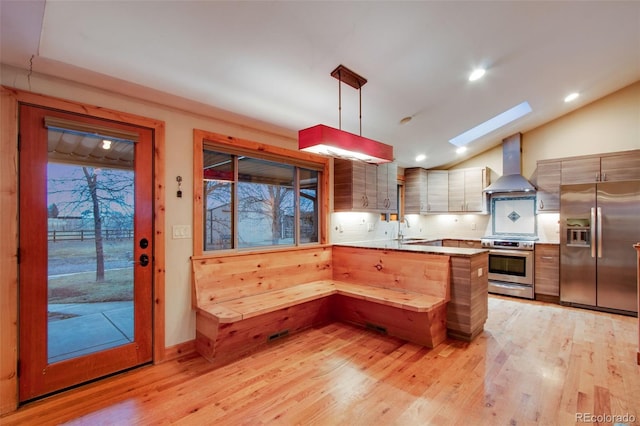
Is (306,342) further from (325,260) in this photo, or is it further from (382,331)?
(325,260)

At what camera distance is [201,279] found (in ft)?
9.62

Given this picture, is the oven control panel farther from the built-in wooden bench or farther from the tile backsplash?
the built-in wooden bench

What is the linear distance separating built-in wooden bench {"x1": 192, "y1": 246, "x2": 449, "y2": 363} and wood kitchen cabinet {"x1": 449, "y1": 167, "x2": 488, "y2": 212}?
3.15 meters

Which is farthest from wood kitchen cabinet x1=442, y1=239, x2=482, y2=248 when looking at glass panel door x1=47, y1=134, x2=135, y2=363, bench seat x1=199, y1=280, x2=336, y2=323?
glass panel door x1=47, y1=134, x2=135, y2=363

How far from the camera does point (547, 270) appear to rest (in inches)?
188

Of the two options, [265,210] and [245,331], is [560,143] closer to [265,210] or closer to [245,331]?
[265,210]

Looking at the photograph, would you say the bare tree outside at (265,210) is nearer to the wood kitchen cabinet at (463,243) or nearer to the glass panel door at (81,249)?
the glass panel door at (81,249)

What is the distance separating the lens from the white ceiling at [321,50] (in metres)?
1.83

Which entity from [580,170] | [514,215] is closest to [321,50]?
[580,170]

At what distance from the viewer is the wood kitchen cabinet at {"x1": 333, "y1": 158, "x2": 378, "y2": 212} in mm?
4301

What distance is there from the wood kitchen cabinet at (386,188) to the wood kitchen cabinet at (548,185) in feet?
7.97

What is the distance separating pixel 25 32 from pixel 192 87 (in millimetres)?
1001

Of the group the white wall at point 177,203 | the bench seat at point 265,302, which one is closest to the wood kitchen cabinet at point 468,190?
the bench seat at point 265,302

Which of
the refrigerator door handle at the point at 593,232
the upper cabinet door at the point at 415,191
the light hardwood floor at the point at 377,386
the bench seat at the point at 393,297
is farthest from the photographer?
the upper cabinet door at the point at 415,191
